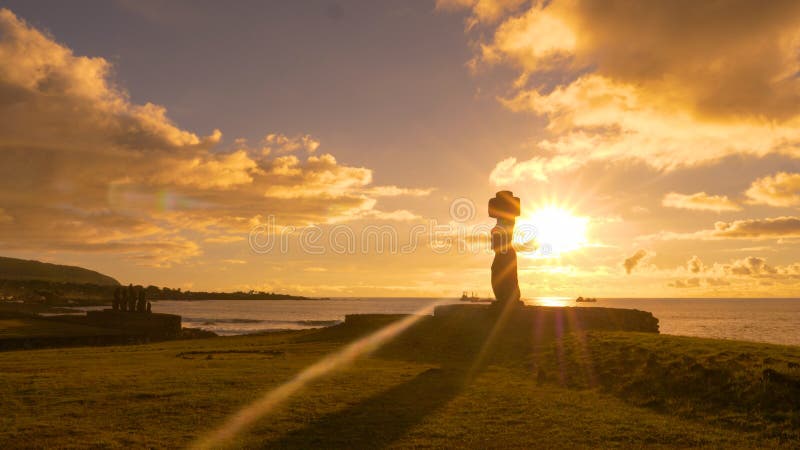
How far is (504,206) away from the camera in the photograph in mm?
28734

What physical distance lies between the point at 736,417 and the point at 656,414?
1585mm

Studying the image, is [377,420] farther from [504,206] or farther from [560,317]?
[504,206]

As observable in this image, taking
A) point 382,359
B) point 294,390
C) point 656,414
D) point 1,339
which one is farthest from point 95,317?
point 656,414

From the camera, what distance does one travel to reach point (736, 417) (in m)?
12.5

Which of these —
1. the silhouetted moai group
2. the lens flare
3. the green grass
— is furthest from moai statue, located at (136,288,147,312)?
the lens flare

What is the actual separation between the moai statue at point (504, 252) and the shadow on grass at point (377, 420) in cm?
1216

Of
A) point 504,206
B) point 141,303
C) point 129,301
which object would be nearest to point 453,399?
point 504,206

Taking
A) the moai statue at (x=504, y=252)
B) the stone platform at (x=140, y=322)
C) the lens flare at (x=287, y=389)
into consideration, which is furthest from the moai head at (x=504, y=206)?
the stone platform at (x=140, y=322)

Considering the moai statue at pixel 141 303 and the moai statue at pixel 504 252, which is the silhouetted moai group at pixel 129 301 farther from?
the moai statue at pixel 504 252

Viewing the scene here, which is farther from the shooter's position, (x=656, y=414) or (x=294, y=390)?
(x=294, y=390)

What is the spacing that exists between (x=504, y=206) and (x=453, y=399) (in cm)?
1528

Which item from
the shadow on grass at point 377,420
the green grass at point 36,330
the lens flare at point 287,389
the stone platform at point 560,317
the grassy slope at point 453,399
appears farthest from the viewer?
the green grass at point 36,330

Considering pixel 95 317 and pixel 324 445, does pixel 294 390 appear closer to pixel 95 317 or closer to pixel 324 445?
pixel 324 445

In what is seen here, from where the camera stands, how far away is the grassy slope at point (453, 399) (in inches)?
443
